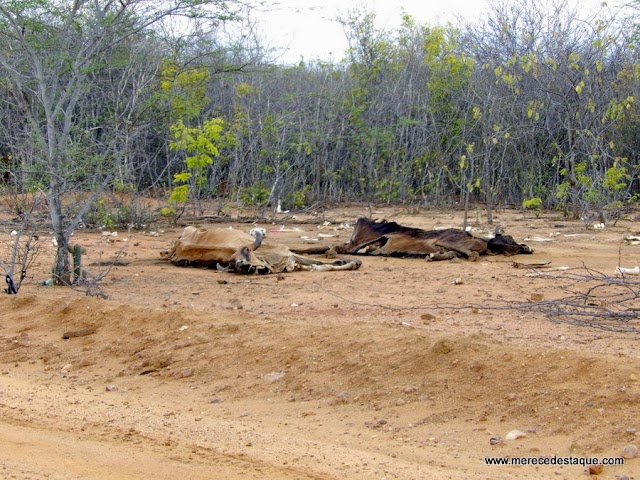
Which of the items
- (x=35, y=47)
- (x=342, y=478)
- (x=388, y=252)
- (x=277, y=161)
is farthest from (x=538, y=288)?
(x=277, y=161)

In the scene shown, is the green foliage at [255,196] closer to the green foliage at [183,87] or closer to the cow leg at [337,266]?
the green foliage at [183,87]

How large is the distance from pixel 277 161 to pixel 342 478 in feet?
46.6

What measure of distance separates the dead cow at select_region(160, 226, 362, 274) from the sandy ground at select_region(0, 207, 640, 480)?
4.09 feet

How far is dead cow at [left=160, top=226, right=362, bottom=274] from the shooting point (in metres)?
9.49

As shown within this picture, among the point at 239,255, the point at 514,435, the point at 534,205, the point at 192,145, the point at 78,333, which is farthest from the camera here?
the point at 534,205

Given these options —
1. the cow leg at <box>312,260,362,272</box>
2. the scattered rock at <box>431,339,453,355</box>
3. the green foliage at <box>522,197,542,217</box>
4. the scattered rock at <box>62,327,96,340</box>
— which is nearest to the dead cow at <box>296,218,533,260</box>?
the cow leg at <box>312,260,362,272</box>

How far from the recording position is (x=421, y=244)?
1058cm

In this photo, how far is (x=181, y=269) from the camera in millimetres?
9867

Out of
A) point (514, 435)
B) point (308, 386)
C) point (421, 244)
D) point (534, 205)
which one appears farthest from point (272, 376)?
point (534, 205)

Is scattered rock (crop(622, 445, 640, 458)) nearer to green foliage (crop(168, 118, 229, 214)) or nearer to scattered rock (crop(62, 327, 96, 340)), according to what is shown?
scattered rock (crop(62, 327, 96, 340))

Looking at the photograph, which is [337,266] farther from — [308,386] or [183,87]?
[183,87]

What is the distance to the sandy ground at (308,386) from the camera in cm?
391

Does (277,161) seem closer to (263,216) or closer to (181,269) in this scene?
(263,216)

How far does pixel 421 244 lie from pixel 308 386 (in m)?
5.69
